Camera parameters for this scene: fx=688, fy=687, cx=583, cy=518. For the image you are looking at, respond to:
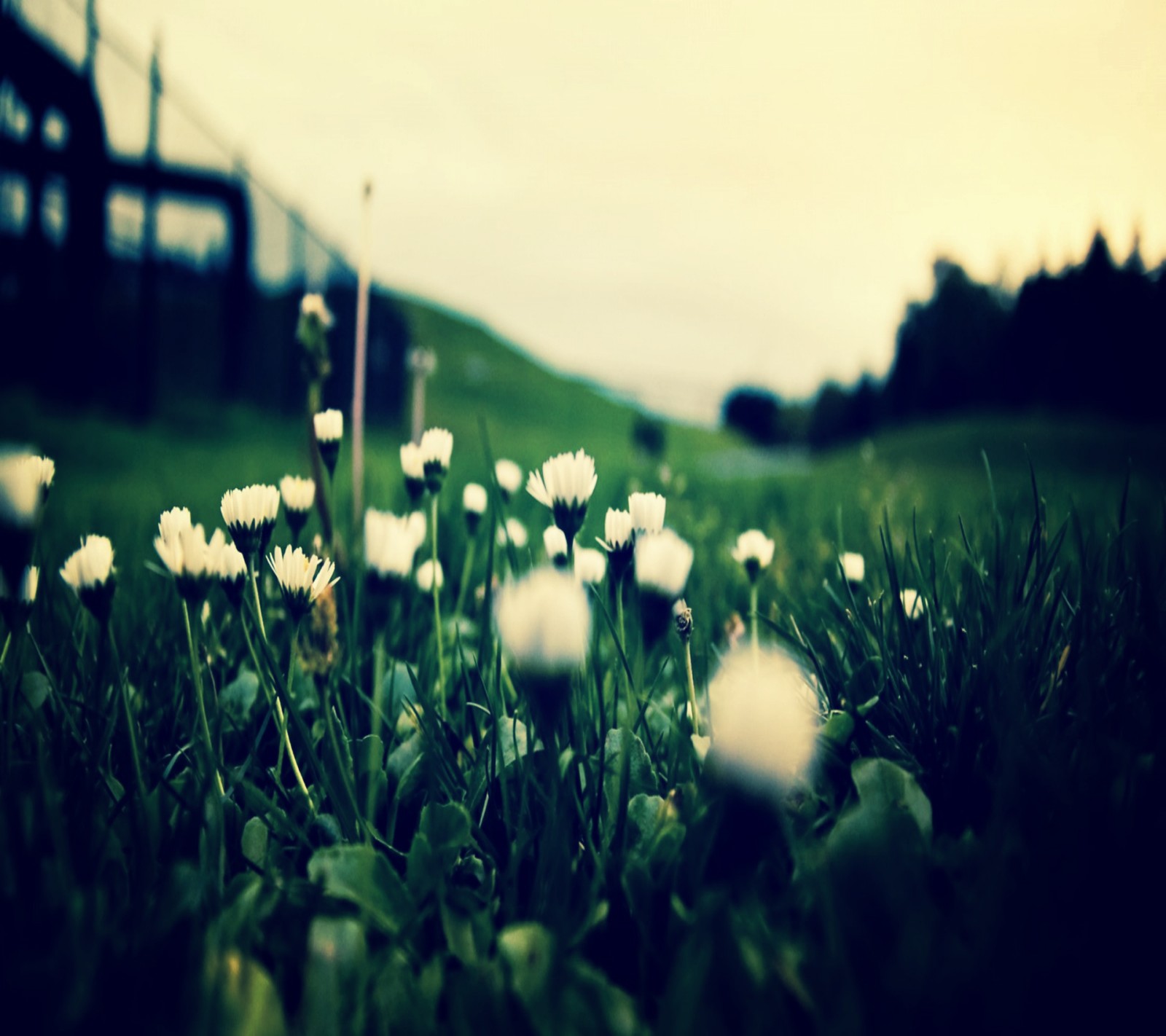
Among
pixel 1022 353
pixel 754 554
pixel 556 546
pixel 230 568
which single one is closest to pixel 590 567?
pixel 556 546

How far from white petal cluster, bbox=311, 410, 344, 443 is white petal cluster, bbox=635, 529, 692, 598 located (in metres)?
0.52

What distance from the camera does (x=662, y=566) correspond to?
67 centimetres

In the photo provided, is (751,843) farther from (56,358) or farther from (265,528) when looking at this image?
(56,358)

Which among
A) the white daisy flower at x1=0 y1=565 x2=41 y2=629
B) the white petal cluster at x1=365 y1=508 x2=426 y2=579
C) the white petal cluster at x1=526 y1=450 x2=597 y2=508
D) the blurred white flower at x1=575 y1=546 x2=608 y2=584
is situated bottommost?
the white daisy flower at x1=0 y1=565 x2=41 y2=629

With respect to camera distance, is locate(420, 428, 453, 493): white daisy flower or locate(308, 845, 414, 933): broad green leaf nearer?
locate(308, 845, 414, 933): broad green leaf

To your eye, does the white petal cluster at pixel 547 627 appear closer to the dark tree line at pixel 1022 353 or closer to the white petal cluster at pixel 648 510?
the white petal cluster at pixel 648 510

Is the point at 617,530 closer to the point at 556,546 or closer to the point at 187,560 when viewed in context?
the point at 556,546

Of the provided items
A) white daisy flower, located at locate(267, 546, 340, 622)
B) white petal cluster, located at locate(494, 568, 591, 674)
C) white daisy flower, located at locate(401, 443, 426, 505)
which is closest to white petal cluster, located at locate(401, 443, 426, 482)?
white daisy flower, located at locate(401, 443, 426, 505)

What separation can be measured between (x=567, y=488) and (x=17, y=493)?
0.54 meters

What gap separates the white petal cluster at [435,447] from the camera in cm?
97

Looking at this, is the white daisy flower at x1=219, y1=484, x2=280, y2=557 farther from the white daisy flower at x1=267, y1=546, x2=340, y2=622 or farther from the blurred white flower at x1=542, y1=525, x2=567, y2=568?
the blurred white flower at x1=542, y1=525, x2=567, y2=568

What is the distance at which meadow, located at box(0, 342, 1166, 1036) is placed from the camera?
462mm

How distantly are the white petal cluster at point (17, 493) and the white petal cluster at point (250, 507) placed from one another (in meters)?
0.16

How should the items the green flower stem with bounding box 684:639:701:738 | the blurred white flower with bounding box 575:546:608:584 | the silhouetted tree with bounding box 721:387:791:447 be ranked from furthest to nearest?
the silhouetted tree with bounding box 721:387:791:447 < the blurred white flower with bounding box 575:546:608:584 < the green flower stem with bounding box 684:639:701:738
